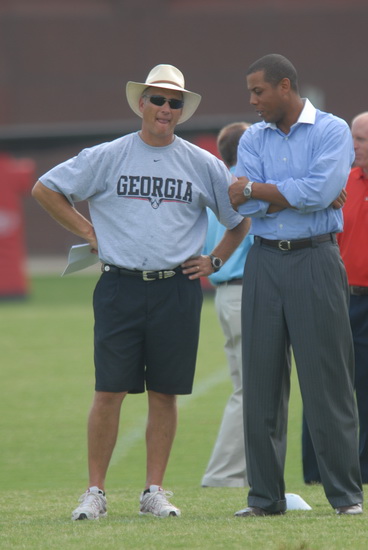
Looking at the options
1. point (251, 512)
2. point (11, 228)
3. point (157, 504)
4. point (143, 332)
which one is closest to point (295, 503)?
point (251, 512)

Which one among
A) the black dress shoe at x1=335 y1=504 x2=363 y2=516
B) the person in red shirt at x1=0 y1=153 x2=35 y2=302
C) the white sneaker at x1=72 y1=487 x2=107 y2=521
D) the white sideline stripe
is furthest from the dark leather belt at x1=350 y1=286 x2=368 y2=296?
the person in red shirt at x1=0 y1=153 x2=35 y2=302

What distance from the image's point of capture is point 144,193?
5.52m

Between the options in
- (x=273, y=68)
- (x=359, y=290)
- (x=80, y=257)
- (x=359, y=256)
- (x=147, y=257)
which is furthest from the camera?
(x=359, y=290)

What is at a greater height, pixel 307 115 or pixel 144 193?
pixel 307 115

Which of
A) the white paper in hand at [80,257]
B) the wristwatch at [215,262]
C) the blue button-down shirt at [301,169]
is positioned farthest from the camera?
the white paper in hand at [80,257]

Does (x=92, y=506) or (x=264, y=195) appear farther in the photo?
(x=92, y=506)

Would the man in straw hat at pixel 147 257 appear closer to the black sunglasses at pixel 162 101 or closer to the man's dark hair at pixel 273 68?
the black sunglasses at pixel 162 101

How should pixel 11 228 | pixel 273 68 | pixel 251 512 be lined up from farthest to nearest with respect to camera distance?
pixel 11 228
pixel 251 512
pixel 273 68

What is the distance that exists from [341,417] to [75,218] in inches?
63.4

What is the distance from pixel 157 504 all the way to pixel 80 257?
1.29m

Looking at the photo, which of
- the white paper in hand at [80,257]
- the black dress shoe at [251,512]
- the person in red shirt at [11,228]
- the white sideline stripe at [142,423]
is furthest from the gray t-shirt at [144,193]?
the person in red shirt at [11,228]

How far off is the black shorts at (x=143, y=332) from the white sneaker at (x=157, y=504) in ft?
1.60

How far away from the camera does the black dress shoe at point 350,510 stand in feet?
17.3

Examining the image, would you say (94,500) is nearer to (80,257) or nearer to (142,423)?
(80,257)
